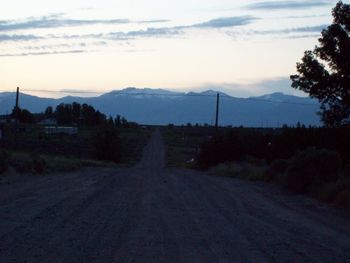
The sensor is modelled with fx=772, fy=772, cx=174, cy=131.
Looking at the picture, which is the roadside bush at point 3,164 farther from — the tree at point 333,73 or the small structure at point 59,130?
the small structure at point 59,130

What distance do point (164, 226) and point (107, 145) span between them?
59.1 metres

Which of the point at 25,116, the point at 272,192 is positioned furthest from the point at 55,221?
the point at 25,116

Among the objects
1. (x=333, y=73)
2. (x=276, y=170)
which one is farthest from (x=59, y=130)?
(x=333, y=73)

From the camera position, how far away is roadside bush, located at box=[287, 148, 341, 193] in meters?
30.2

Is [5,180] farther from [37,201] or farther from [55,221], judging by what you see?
[55,221]

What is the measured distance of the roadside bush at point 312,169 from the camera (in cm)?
3022

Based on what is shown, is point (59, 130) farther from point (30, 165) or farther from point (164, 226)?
point (164, 226)

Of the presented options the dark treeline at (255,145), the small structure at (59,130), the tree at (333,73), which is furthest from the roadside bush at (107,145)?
→ the small structure at (59,130)

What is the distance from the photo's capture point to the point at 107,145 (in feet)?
249

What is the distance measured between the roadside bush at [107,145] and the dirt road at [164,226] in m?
46.0

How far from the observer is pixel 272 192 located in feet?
100

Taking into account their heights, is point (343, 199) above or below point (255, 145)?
below

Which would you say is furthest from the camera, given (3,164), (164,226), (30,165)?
(30,165)

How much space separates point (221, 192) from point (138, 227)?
12453 millimetres
